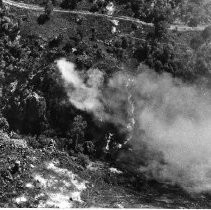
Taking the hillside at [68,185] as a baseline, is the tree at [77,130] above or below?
above

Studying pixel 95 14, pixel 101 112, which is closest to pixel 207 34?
pixel 95 14

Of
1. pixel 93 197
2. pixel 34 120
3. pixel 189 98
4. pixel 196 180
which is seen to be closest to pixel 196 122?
pixel 189 98

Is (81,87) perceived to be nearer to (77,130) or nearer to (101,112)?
(101,112)

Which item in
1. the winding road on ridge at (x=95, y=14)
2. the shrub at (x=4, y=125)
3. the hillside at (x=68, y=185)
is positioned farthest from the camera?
the winding road on ridge at (x=95, y=14)

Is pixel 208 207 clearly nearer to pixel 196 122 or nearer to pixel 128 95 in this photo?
pixel 196 122

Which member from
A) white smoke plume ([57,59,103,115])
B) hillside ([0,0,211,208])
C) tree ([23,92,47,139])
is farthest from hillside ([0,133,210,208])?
white smoke plume ([57,59,103,115])

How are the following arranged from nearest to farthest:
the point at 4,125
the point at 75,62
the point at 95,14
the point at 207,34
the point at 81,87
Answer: the point at 4,125 < the point at 81,87 < the point at 75,62 < the point at 207,34 < the point at 95,14

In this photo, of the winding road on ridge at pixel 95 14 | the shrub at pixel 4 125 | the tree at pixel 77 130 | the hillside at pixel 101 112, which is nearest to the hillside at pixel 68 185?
the hillside at pixel 101 112

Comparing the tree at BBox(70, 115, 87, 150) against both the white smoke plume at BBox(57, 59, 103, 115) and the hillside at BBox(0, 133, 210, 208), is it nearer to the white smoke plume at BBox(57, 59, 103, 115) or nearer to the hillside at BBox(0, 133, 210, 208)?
the white smoke plume at BBox(57, 59, 103, 115)

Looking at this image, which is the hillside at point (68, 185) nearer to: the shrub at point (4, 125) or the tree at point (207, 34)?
the shrub at point (4, 125)
